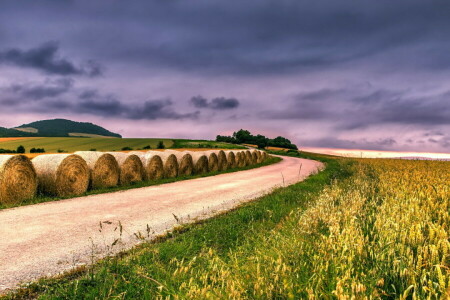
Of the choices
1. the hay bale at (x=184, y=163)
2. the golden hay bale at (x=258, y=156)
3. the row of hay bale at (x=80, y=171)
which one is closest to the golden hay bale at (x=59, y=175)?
the row of hay bale at (x=80, y=171)

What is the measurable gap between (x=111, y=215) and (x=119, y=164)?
8.86 m

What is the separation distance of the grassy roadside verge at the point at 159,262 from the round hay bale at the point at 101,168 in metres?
9.13

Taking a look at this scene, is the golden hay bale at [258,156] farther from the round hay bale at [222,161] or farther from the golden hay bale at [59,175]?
the golden hay bale at [59,175]

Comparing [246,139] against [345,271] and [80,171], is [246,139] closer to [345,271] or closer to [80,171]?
[80,171]

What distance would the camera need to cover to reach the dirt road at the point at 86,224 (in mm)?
5988

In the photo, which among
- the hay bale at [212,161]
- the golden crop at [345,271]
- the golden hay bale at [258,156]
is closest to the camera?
the golden crop at [345,271]

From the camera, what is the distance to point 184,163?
943 inches

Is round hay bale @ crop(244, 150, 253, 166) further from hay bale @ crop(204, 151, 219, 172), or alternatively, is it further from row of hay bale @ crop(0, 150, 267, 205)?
row of hay bale @ crop(0, 150, 267, 205)

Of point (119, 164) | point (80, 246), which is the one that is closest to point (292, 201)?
point (80, 246)

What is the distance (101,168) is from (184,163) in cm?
810

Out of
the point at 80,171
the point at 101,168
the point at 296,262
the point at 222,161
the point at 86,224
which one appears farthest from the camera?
the point at 222,161

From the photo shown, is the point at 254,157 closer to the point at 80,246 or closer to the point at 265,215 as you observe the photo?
the point at 265,215

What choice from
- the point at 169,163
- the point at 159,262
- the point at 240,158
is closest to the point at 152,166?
the point at 169,163

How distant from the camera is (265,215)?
31.3 feet
